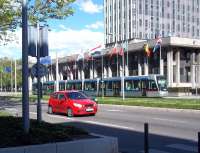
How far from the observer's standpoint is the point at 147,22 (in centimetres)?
12762

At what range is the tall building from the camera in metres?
125

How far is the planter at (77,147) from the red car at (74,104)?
1520cm

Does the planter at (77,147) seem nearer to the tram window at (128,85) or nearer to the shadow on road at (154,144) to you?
the shadow on road at (154,144)

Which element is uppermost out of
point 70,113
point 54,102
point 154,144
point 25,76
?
point 25,76

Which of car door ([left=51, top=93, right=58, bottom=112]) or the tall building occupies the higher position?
the tall building

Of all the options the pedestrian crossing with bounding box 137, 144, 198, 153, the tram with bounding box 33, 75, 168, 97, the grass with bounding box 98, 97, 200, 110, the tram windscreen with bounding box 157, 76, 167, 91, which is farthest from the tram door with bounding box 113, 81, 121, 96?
the pedestrian crossing with bounding box 137, 144, 198, 153

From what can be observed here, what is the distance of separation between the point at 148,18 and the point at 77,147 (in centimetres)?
11945

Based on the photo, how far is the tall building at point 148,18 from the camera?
125 m

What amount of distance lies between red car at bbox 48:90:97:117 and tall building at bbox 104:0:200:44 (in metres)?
96.7

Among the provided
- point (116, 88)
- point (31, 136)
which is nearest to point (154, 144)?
point (31, 136)

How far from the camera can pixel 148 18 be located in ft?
417

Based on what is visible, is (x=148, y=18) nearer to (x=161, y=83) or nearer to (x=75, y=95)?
(x=161, y=83)

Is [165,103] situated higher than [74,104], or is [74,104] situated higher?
[74,104]

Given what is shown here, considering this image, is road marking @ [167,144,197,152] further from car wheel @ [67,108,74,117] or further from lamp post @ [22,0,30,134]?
car wheel @ [67,108,74,117]
